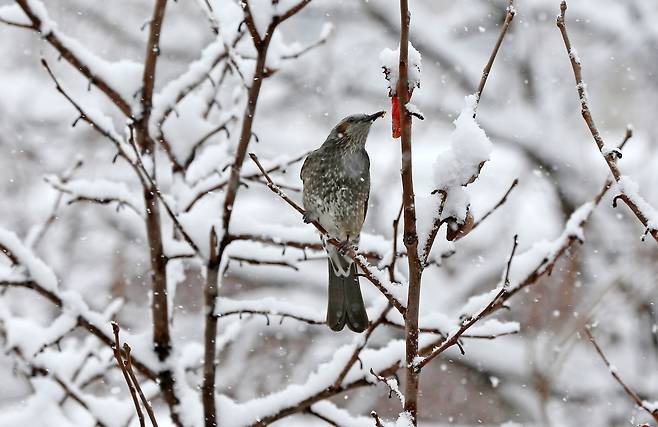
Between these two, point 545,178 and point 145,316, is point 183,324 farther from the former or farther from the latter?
point 545,178

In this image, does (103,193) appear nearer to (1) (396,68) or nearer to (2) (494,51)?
(1) (396,68)

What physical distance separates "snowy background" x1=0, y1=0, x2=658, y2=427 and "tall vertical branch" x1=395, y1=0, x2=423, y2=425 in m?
4.33

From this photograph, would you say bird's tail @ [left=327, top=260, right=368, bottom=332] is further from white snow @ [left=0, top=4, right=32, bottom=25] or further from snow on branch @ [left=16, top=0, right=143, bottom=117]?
white snow @ [left=0, top=4, right=32, bottom=25]

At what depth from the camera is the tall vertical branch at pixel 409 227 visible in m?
1.28

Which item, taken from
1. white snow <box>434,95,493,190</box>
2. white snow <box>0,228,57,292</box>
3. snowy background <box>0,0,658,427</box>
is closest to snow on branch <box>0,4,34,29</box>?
white snow <box>0,228,57,292</box>

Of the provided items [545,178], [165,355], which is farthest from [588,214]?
[545,178]

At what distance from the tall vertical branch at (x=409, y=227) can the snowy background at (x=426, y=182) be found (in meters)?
4.33

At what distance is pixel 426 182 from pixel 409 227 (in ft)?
18.6

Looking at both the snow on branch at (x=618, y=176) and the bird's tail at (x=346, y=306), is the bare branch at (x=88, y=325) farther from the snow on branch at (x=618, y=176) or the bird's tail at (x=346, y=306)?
the snow on branch at (x=618, y=176)

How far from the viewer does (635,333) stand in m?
7.52

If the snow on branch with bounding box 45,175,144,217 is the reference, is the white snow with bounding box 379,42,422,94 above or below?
below

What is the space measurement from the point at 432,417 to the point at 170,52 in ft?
20.0

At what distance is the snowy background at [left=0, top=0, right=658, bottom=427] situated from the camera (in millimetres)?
7734

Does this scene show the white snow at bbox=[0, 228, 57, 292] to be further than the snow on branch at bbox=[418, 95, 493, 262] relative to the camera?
Yes
